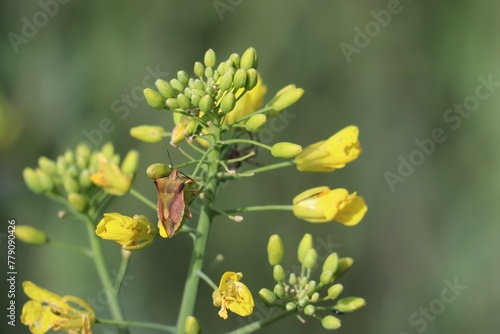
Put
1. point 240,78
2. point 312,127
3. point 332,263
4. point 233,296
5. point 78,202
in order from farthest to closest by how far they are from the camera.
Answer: point 312,127 → point 78,202 → point 332,263 → point 240,78 → point 233,296

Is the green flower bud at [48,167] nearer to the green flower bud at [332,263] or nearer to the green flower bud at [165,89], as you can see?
the green flower bud at [165,89]

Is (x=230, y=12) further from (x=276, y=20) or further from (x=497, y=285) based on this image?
(x=497, y=285)

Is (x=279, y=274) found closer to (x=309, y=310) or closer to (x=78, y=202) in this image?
(x=309, y=310)

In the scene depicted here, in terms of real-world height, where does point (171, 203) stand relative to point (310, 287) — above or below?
above

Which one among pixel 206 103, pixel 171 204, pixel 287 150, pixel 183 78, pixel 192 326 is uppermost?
pixel 183 78

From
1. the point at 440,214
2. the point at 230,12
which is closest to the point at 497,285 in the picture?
the point at 440,214

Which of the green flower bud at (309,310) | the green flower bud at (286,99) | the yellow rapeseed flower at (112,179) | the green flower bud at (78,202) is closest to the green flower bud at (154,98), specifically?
the yellow rapeseed flower at (112,179)

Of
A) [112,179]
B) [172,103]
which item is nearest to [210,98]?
[172,103]
